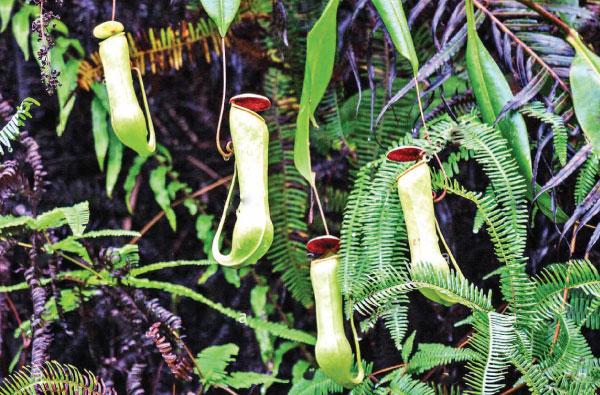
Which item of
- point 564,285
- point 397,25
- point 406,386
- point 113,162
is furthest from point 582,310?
point 113,162

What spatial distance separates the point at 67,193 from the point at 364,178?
75 cm

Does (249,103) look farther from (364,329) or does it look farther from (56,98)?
(56,98)

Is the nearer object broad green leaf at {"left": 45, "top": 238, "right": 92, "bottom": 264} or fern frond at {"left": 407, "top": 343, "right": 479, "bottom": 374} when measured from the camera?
fern frond at {"left": 407, "top": 343, "right": 479, "bottom": 374}

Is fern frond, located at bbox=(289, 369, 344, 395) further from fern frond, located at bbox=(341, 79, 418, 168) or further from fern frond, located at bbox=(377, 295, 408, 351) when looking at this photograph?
fern frond, located at bbox=(341, 79, 418, 168)

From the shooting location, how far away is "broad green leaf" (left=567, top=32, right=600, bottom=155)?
92 cm

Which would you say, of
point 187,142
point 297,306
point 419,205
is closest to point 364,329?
point 419,205

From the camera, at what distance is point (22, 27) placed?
4.82ft

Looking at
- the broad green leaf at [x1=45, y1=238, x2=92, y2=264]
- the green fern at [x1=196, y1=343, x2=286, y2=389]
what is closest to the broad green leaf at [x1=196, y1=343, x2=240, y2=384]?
the green fern at [x1=196, y1=343, x2=286, y2=389]

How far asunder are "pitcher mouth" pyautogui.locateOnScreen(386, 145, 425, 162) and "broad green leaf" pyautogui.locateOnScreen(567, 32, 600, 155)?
231 mm

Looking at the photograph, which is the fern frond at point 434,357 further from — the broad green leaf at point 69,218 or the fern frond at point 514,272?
the broad green leaf at point 69,218

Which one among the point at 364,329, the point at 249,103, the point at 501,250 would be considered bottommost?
the point at 364,329

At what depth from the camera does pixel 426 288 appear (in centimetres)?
92

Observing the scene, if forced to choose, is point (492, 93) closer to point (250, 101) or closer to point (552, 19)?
point (552, 19)

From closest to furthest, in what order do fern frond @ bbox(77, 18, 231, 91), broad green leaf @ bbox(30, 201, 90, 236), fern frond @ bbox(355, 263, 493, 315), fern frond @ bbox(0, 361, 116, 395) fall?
fern frond @ bbox(355, 263, 493, 315)
fern frond @ bbox(0, 361, 116, 395)
broad green leaf @ bbox(30, 201, 90, 236)
fern frond @ bbox(77, 18, 231, 91)
